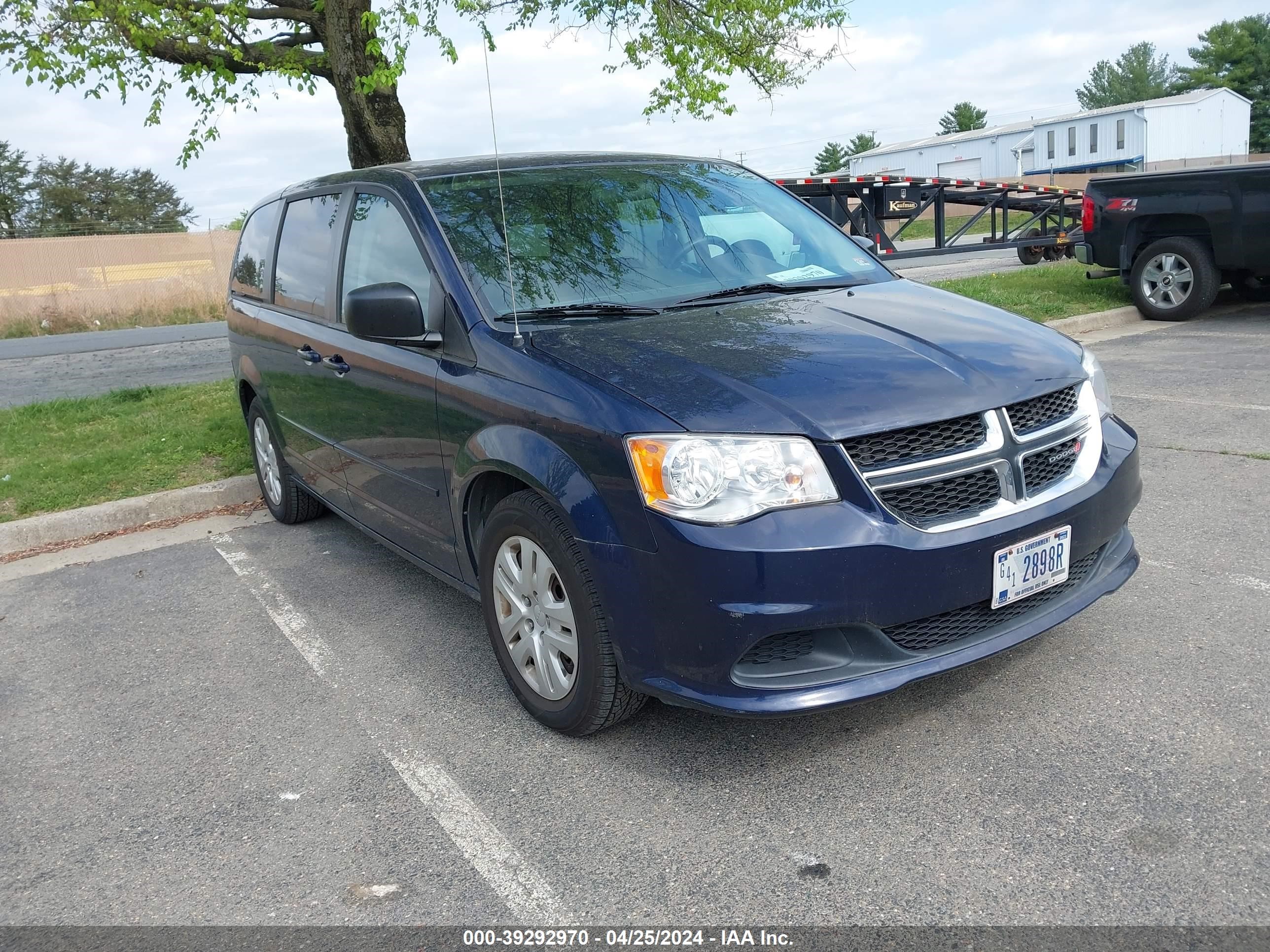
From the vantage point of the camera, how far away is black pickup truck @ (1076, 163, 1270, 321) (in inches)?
372

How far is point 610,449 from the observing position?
2912 mm

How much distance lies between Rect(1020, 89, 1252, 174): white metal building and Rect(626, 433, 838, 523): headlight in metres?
67.4

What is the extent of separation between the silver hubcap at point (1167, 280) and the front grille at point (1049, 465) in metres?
8.02

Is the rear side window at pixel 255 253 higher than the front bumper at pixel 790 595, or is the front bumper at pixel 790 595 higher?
the rear side window at pixel 255 253

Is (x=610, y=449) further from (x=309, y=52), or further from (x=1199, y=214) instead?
(x=309, y=52)

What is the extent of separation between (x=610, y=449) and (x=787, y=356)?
649 mm

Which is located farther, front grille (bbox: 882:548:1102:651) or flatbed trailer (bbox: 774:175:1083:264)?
flatbed trailer (bbox: 774:175:1083:264)

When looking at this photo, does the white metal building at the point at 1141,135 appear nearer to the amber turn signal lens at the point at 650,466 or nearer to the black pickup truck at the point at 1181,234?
the black pickup truck at the point at 1181,234

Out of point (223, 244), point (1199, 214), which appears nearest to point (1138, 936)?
point (1199, 214)

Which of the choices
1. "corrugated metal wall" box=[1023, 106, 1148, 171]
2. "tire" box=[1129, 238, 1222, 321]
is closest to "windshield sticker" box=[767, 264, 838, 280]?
"tire" box=[1129, 238, 1222, 321]

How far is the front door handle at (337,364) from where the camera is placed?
4.46 m

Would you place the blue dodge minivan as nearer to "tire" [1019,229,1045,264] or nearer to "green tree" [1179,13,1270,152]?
"tire" [1019,229,1045,264]

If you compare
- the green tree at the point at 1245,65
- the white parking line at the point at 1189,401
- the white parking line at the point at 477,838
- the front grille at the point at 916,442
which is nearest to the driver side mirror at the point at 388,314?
the white parking line at the point at 477,838

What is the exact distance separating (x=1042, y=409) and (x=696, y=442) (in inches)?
44.5
